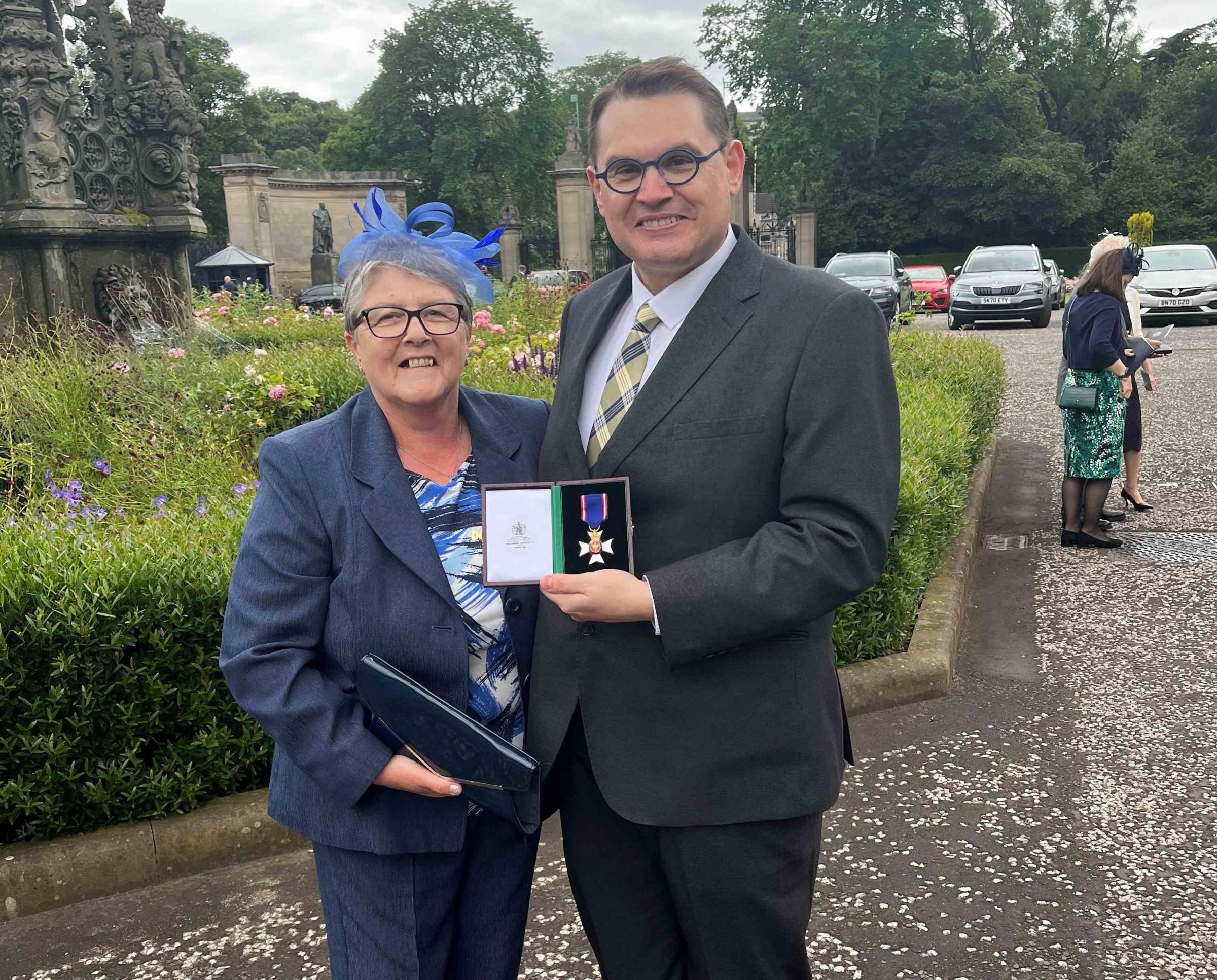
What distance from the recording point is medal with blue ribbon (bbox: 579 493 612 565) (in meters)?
1.79

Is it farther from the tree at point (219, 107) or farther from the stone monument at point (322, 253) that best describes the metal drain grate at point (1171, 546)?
the tree at point (219, 107)

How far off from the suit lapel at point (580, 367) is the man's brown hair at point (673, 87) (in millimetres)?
399

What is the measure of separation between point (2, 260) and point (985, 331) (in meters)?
19.2

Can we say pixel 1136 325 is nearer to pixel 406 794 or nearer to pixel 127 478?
pixel 127 478

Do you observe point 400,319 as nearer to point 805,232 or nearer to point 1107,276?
point 1107,276

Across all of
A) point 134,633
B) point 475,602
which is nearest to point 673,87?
point 475,602

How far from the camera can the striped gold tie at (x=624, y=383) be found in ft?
6.72

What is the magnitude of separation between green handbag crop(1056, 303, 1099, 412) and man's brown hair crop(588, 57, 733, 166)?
614 centimetres

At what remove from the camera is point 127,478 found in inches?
236

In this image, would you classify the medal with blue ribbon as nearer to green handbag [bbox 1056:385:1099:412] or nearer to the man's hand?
the man's hand

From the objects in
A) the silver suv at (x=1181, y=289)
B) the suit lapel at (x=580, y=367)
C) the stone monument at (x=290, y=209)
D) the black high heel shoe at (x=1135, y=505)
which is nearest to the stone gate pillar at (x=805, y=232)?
the stone monument at (x=290, y=209)

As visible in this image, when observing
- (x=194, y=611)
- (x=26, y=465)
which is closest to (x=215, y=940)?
(x=194, y=611)

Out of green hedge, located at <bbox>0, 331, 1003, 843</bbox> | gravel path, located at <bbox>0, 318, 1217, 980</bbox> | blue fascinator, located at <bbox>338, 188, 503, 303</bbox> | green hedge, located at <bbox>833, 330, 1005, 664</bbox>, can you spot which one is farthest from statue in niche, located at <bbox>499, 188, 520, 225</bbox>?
blue fascinator, located at <bbox>338, 188, 503, 303</bbox>

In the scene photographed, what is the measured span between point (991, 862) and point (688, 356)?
2.45m
